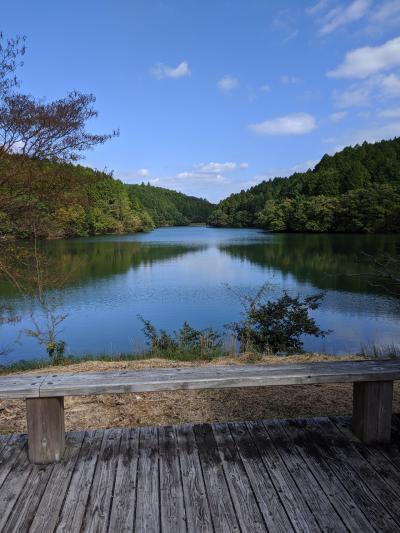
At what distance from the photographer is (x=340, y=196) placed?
202ft

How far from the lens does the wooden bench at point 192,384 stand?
2504mm

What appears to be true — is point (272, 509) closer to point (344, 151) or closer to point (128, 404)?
point (128, 404)

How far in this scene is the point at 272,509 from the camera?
6.84ft

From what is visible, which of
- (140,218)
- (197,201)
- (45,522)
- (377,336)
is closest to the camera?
(45,522)

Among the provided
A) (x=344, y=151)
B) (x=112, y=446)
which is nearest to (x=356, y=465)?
(x=112, y=446)

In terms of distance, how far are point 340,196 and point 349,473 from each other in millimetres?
63559

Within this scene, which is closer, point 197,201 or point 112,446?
point 112,446

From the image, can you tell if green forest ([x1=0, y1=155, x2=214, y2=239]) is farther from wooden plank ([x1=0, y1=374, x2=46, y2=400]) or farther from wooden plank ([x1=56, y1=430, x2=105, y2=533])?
wooden plank ([x1=56, y1=430, x2=105, y2=533])

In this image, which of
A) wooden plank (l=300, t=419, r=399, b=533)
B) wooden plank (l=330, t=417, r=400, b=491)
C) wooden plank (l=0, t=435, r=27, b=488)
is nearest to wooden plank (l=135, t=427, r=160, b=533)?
wooden plank (l=0, t=435, r=27, b=488)

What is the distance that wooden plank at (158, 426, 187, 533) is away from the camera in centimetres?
Answer: 200

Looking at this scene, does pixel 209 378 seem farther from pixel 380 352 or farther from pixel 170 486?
pixel 380 352

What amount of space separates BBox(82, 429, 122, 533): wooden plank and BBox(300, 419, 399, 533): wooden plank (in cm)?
127

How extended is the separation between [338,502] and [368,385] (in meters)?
0.84

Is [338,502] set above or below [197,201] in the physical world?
below
